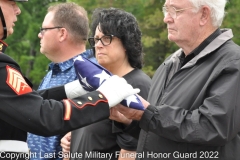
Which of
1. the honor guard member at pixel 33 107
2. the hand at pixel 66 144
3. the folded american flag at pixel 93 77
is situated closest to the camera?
the honor guard member at pixel 33 107

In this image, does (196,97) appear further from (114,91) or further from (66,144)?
(66,144)

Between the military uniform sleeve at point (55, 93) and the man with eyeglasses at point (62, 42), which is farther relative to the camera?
the man with eyeglasses at point (62, 42)

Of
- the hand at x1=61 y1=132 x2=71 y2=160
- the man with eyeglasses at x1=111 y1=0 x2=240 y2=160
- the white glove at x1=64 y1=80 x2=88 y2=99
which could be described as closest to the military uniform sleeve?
the white glove at x1=64 y1=80 x2=88 y2=99

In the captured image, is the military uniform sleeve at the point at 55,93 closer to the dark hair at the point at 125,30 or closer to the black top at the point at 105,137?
the black top at the point at 105,137

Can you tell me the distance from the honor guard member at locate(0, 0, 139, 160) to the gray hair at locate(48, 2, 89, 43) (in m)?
2.01

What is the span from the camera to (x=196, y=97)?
12.3 feet

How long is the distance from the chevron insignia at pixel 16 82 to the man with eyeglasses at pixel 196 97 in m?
0.74

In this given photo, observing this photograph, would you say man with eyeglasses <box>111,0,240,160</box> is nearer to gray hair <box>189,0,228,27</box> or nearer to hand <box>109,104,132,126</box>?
gray hair <box>189,0,228,27</box>

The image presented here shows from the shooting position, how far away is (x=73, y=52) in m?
5.62

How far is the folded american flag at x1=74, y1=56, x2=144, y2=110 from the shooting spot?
372 cm

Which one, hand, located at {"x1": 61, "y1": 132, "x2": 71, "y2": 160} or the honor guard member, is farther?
hand, located at {"x1": 61, "y1": 132, "x2": 71, "y2": 160}

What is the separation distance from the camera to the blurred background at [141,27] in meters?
14.8

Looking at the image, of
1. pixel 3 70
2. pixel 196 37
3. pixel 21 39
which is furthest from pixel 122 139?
pixel 21 39

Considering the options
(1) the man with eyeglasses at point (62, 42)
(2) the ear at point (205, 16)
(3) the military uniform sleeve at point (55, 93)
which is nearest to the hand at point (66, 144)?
(1) the man with eyeglasses at point (62, 42)
